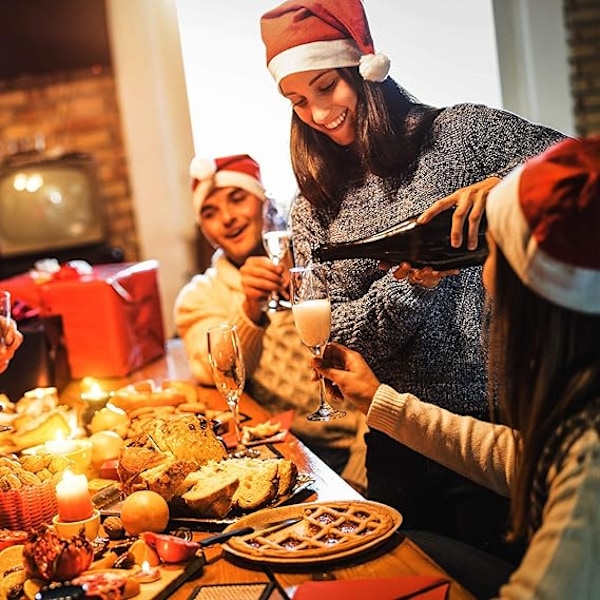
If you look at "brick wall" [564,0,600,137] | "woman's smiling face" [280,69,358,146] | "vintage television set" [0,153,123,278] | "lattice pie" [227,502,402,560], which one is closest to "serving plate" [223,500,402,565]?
"lattice pie" [227,502,402,560]

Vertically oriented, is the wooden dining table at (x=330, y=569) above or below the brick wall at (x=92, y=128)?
below

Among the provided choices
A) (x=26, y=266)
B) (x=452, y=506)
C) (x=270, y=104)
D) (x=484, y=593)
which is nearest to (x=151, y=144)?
(x=26, y=266)

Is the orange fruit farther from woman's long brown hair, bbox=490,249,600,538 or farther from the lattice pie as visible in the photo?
woman's long brown hair, bbox=490,249,600,538

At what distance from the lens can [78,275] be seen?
138 inches

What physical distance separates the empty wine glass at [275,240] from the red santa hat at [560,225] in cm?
145

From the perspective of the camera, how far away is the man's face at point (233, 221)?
3.09 metres

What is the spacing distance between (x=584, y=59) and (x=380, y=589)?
3444 millimetres

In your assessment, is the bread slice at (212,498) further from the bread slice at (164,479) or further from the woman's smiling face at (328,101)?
the woman's smiling face at (328,101)

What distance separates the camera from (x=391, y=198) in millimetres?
2223

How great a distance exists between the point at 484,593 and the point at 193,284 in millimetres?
1788

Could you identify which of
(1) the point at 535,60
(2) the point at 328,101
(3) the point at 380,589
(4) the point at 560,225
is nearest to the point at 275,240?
(2) the point at 328,101

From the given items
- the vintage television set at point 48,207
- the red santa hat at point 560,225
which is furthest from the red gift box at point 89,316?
the vintage television set at point 48,207

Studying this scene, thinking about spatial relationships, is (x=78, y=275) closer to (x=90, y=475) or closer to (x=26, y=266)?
(x=90, y=475)

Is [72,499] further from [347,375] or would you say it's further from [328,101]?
[328,101]
